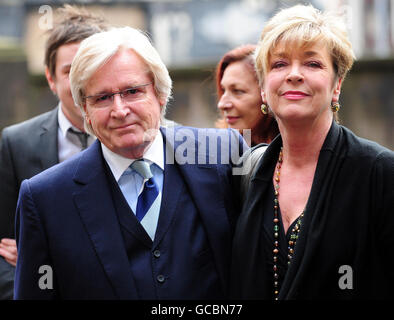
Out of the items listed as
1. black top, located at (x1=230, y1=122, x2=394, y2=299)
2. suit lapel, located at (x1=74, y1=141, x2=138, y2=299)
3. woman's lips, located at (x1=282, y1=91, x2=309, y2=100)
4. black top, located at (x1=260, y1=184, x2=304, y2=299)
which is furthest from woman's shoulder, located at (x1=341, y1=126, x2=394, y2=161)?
suit lapel, located at (x1=74, y1=141, x2=138, y2=299)

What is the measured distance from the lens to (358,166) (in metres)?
2.85

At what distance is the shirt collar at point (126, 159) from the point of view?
10.4 ft

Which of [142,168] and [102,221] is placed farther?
[142,168]

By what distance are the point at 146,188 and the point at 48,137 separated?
1.19 m

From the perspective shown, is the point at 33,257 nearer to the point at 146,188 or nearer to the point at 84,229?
the point at 84,229

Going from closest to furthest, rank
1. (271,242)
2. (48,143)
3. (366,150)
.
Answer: (366,150) → (271,242) → (48,143)

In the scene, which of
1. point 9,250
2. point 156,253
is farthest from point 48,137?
point 156,253

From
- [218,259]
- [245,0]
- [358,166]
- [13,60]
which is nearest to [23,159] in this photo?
[218,259]

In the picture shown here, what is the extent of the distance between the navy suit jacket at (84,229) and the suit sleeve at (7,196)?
2.71ft

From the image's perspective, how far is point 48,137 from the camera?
4.16 m

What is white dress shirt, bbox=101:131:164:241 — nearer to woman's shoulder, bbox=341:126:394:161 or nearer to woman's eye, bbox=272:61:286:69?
woman's eye, bbox=272:61:286:69

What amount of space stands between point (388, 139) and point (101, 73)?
6.73m

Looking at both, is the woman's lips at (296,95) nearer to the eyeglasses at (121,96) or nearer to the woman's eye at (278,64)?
the woman's eye at (278,64)

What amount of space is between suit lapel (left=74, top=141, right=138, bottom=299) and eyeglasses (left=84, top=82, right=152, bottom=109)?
0.83 feet
